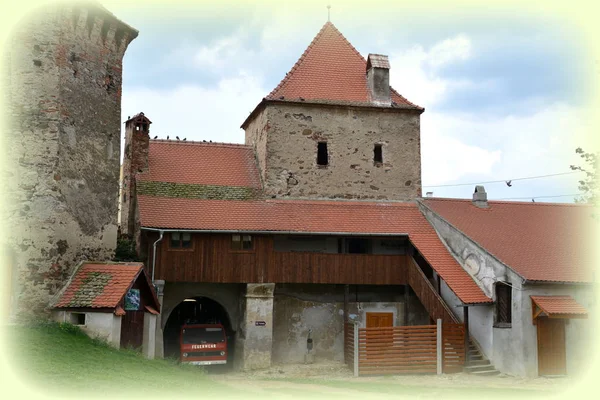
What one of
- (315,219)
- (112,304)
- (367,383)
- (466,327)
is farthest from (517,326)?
(112,304)

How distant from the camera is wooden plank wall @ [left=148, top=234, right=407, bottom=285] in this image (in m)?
22.2

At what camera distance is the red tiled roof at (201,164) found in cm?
2477

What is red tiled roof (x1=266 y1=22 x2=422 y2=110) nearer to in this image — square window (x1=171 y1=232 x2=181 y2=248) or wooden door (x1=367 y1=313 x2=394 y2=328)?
square window (x1=171 y1=232 x2=181 y2=248)

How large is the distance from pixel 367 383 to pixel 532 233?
30.6ft

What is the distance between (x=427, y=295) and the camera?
22.6 m

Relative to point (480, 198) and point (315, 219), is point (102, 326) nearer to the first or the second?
point (315, 219)

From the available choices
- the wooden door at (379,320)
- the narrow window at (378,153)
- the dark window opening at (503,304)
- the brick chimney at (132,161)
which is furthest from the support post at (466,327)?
the brick chimney at (132,161)

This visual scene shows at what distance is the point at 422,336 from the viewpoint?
2139 centimetres

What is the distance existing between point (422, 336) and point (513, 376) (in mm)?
3155

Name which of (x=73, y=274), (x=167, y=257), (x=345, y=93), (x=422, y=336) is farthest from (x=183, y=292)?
(x=345, y=93)

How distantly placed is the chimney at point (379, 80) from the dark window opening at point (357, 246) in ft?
19.6

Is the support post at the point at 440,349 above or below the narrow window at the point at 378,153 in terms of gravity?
below

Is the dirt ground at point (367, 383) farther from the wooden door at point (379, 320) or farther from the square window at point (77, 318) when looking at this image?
the square window at point (77, 318)

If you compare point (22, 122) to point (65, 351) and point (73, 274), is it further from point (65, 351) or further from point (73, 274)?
point (65, 351)
